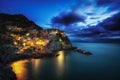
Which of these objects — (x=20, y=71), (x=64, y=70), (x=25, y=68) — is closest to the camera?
(x=20, y=71)

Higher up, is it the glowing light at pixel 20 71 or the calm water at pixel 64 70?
the glowing light at pixel 20 71

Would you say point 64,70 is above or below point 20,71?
below

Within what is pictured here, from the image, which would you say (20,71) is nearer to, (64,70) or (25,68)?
(25,68)

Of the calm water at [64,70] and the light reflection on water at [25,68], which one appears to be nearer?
the calm water at [64,70]

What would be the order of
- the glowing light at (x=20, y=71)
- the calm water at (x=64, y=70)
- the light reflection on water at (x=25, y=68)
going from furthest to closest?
1. the light reflection on water at (x=25, y=68)
2. the calm water at (x=64, y=70)
3. the glowing light at (x=20, y=71)

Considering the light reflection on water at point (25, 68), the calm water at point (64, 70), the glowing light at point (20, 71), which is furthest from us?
the light reflection on water at point (25, 68)

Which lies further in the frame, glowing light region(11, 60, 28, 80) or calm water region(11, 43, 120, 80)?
calm water region(11, 43, 120, 80)

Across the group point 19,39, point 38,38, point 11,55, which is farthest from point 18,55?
point 38,38

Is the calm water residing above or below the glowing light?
below

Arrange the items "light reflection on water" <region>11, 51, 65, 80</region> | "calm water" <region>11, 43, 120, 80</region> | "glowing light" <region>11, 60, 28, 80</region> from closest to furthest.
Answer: "glowing light" <region>11, 60, 28, 80</region>, "calm water" <region>11, 43, 120, 80</region>, "light reflection on water" <region>11, 51, 65, 80</region>

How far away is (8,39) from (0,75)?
49.9 metres

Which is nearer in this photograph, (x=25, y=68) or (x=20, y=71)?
(x=20, y=71)

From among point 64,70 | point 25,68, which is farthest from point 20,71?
point 64,70

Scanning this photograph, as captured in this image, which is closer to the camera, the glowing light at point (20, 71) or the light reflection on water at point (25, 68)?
the glowing light at point (20, 71)
